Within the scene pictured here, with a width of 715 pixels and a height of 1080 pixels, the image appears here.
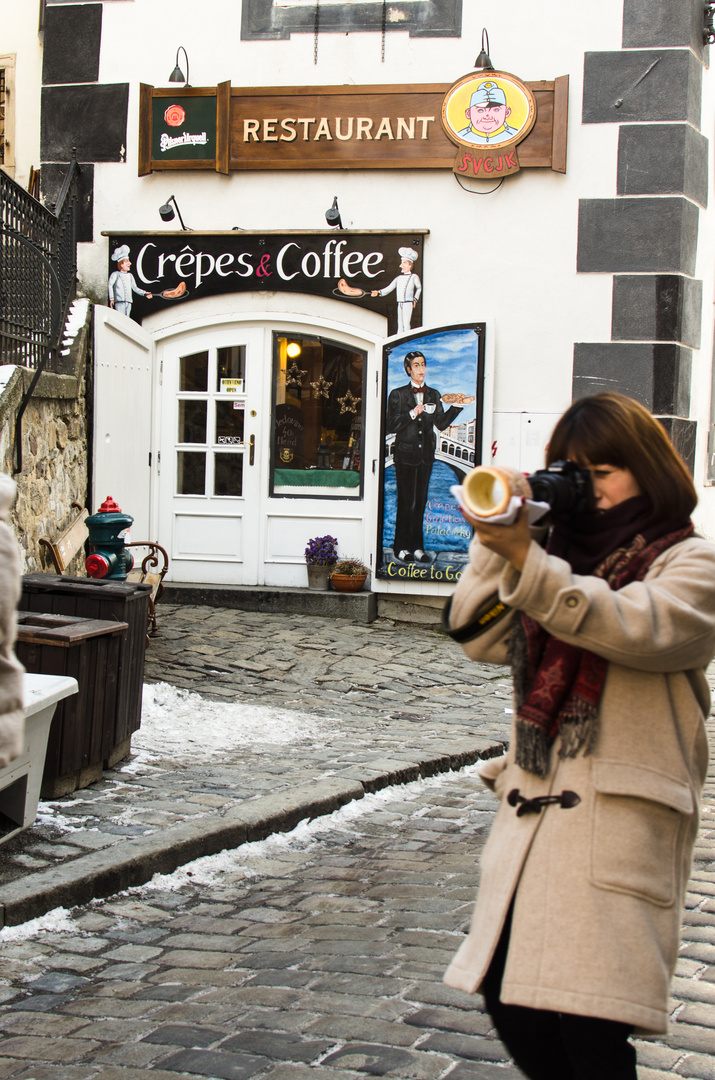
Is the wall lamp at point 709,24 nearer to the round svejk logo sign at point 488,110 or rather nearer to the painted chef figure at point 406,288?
the round svejk logo sign at point 488,110

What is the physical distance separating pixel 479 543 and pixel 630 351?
28.7 ft

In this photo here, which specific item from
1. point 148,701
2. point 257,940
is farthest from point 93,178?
point 257,940

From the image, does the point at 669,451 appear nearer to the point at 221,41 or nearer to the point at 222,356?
the point at 222,356

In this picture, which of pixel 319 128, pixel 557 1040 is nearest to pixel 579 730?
pixel 557 1040

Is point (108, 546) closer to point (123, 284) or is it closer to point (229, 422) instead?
point (229, 422)

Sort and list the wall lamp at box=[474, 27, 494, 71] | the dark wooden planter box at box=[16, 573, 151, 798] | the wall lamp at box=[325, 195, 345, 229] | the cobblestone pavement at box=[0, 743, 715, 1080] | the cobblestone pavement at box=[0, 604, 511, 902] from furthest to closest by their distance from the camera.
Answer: the wall lamp at box=[325, 195, 345, 229]
the wall lamp at box=[474, 27, 494, 71]
the dark wooden planter box at box=[16, 573, 151, 798]
the cobblestone pavement at box=[0, 604, 511, 902]
the cobblestone pavement at box=[0, 743, 715, 1080]

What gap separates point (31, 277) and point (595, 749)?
748 centimetres

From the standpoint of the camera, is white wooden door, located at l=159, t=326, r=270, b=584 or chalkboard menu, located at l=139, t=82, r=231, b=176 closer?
chalkboard menu, located at l=139, t=82, r=231, b=176

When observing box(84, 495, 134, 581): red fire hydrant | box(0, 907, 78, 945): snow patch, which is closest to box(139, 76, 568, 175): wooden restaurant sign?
box(84, 495, 134, 581): red fire hydrant

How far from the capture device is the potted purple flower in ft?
35.4

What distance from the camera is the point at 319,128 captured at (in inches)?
425

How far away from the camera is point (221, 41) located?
1106 centimetres

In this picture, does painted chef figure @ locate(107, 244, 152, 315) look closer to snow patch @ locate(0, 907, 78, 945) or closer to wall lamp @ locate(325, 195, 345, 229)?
wall lamp @ locate(325, 195, 345, 229)

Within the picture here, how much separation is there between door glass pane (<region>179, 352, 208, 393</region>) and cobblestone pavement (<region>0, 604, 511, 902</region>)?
2.24 metres
